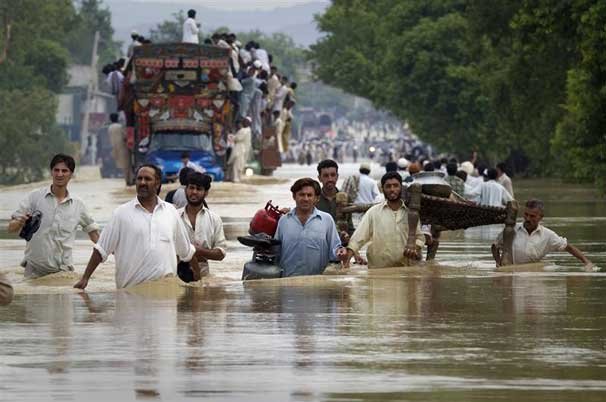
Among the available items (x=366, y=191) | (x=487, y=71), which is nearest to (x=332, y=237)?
(x=366, y=191)

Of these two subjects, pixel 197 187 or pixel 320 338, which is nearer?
pixel 320 338

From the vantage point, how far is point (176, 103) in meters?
59.8

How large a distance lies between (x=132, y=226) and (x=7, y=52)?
79508 mm

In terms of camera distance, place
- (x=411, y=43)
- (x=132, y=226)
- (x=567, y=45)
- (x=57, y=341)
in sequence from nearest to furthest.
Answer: (x=57, y=341)
(x=132, y=226)
(x=567, y=45)
(x=411, y=43)

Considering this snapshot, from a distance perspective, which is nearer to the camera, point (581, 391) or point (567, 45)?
point (581, 391)

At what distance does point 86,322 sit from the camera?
49.6 feet

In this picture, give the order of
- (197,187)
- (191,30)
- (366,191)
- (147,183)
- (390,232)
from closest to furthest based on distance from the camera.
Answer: (147,183) → (197,187) → (390,232) → (366,191) → (191,30)

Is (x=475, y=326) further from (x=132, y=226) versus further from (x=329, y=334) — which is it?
(x=132, y=226)

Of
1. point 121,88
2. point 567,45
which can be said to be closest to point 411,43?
point 121,88

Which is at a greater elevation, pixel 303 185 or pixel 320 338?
pixel 303 185

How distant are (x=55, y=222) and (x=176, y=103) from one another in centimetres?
4096

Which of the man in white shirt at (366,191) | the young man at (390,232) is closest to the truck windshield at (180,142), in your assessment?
the man in white shirt at (366,191)

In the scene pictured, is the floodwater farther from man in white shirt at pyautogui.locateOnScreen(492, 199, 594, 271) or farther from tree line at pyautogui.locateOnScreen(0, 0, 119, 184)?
tree line at pyautogui.locateOnScreen(0, 0, 119, 184)

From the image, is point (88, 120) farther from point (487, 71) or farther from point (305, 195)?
point (305, 195)
